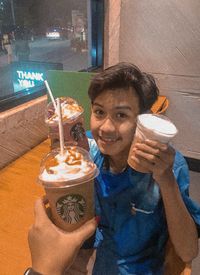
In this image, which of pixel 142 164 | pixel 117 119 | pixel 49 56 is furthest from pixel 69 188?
pixel 49 56

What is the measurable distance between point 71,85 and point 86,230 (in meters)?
1.23

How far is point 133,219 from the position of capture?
1002mm

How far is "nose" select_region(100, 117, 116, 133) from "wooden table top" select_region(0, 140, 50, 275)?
542mm

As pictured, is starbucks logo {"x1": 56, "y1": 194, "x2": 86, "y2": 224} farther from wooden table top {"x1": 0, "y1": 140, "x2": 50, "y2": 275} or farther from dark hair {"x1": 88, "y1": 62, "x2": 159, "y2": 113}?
dark hair {"x1": 88, "y1": 62, "x2": 159, "y2": 113}

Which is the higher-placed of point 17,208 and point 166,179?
point 166,179

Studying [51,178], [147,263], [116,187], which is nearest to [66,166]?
[51,178]

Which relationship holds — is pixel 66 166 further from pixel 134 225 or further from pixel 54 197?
pixel 134 225

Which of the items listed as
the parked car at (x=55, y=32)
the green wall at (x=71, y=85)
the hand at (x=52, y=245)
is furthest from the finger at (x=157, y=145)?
the parked car at (x=55, y=32)

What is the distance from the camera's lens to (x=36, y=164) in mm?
1664

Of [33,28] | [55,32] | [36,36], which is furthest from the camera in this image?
[55,32]

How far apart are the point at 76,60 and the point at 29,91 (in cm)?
197

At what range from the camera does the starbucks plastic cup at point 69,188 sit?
776 millimetres

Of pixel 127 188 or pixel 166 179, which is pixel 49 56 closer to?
pixel 127 188

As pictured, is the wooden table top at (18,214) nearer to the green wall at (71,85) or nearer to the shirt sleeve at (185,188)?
the shirt sleeve at (185,188)
